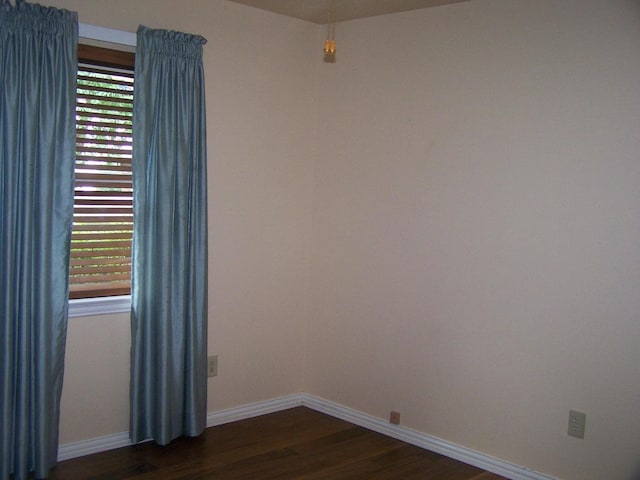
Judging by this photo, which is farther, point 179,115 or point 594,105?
point 179,115

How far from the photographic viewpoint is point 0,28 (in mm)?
2943

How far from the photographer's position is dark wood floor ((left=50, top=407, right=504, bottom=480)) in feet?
10.8

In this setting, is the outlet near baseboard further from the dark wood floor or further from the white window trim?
the white window trim

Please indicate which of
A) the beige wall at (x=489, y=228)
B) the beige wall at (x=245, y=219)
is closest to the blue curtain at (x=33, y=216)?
the beige wall at (x=245, y=219)

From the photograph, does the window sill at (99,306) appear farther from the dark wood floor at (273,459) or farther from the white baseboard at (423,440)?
the white baseboard at (423,440)

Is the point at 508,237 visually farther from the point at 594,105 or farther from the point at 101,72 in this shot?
the point at 101,72

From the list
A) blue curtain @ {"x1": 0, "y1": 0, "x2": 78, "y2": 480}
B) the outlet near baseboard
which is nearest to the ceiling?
blue curtain @ {"x1": 0, "y1": 0, "x2": 78, "y2": 480}

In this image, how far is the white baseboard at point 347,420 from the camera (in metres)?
3.38

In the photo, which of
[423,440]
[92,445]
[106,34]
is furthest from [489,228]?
[92,445]

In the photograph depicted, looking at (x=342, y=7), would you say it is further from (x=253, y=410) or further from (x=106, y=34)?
(x=253, y=410)

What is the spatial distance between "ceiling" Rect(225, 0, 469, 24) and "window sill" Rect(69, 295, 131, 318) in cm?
188

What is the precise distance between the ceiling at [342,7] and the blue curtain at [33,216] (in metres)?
1.23

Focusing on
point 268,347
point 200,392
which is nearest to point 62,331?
point 200,392

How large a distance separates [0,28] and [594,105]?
9.23 ft
